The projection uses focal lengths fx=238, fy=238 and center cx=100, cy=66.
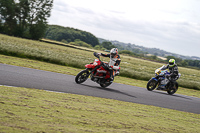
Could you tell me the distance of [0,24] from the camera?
73438mm

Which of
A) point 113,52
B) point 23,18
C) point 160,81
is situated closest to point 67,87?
point 113,52

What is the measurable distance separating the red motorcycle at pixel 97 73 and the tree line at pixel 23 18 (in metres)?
68.4

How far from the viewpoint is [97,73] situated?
1169 centimetres

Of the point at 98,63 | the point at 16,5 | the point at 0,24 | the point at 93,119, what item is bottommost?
the point at 93,119

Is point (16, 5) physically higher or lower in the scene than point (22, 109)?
higher

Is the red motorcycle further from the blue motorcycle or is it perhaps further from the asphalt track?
the blue motorcycle

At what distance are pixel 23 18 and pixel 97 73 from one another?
238 feet

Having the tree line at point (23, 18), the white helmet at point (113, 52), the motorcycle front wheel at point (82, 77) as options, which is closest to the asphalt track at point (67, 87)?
the motorcycle front wheel at point (82, 77)

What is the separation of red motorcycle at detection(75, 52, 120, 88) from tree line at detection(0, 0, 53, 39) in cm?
6839

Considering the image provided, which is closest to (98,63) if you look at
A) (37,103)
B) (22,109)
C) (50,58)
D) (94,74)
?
(94,74)

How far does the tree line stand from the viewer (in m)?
74.5

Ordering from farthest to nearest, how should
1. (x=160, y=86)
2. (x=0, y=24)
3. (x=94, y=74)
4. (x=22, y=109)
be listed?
(x=0, y=24)
(x=160, y=86)
(x=94, y=74)
(x=22, y=109)

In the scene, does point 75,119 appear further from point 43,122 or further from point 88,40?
point 88,40

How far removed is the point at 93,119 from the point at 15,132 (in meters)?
2.05
